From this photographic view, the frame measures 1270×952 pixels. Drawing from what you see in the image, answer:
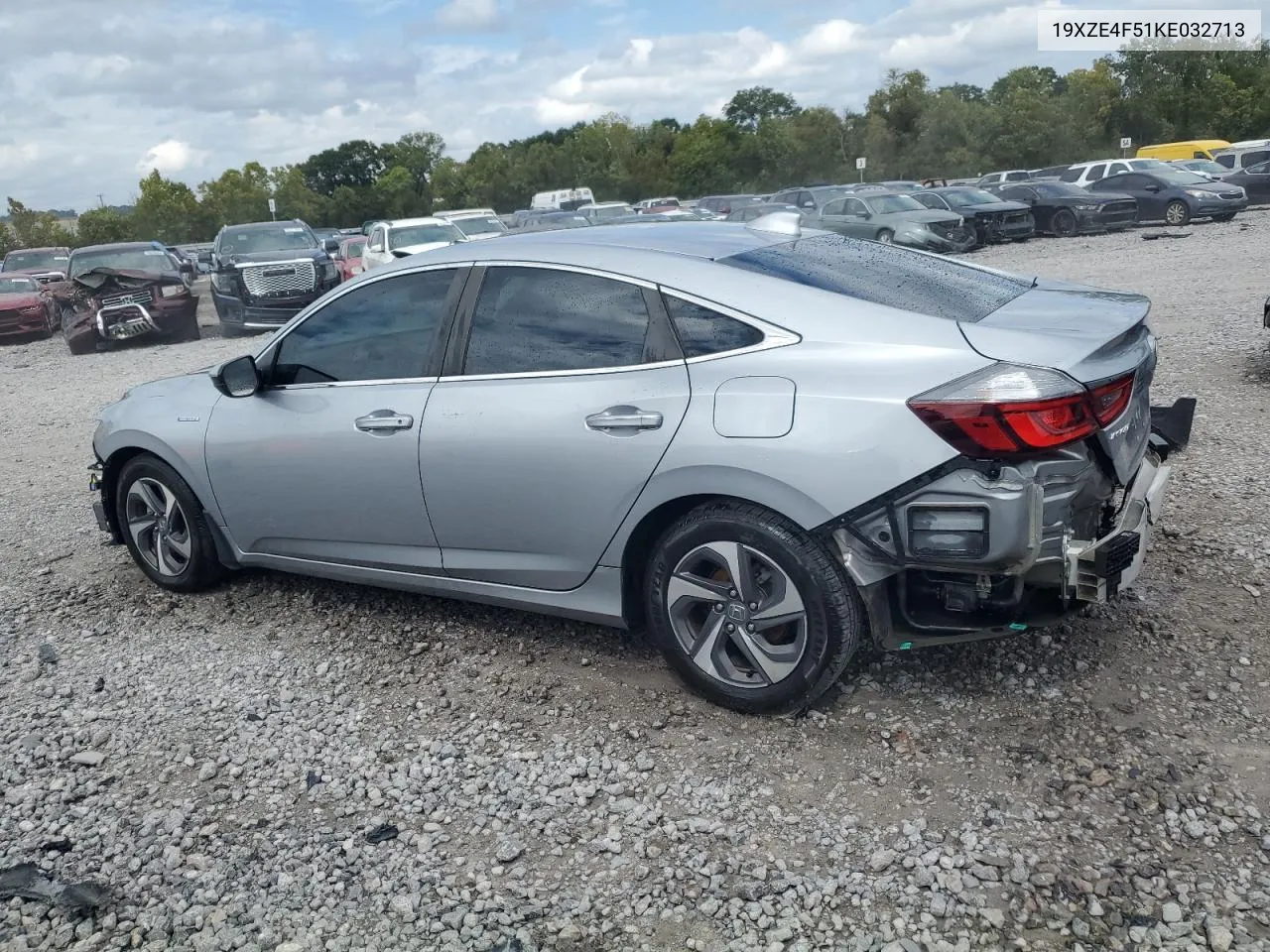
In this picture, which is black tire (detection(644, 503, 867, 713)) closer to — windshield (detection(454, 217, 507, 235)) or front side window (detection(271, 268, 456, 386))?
front side window (detection(271, 268, 456, 386))

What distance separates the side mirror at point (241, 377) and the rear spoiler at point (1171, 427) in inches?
145

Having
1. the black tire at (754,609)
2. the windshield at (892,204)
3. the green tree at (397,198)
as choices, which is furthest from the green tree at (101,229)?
the black tire at (754,609)

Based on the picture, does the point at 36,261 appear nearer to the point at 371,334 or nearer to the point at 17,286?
the point at 17,286

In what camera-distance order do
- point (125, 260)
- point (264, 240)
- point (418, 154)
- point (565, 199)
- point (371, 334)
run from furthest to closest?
point (418, 154) < point (565, 199) < point (264, 240) < point (125, 260) < point (371, 334)

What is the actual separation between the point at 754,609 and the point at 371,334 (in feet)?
6.74

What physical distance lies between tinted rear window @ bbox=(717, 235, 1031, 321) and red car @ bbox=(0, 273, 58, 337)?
1934 cm

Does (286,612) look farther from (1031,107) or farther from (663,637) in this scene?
(1031,107)

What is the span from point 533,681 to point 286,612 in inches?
59.7

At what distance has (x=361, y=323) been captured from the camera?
4.62m

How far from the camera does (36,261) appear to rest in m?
26.3

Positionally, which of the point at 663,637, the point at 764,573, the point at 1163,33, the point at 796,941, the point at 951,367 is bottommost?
the point at 796,941

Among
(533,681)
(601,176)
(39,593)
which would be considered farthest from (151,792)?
(601,176)

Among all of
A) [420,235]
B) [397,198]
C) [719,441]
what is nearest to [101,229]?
[397,198]

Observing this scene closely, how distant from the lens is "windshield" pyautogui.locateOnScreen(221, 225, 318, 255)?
59.4 ft
